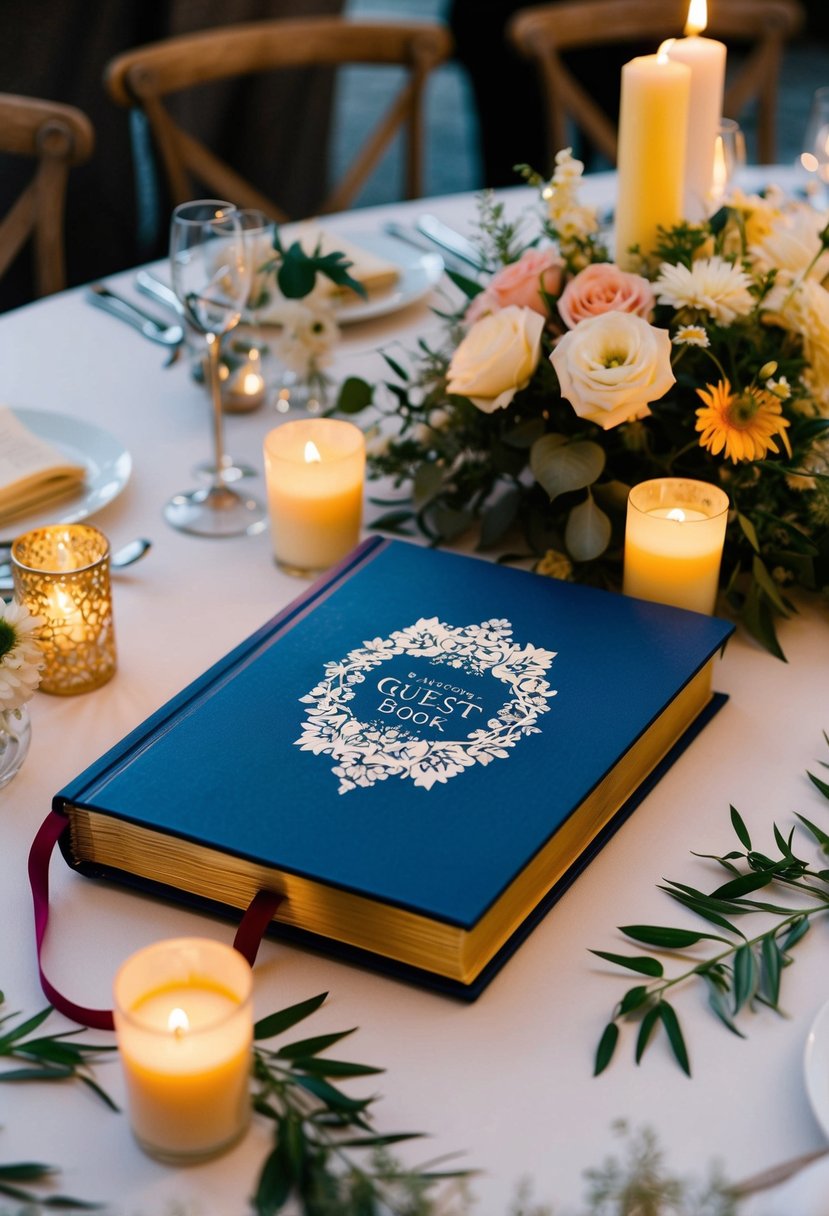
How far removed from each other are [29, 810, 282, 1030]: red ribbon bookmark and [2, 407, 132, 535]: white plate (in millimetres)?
421

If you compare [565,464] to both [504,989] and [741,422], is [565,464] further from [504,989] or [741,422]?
[504,989]

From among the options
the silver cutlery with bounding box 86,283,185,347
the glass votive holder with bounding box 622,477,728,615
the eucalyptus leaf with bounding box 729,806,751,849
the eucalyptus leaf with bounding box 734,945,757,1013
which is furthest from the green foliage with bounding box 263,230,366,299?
the eucalyptus leaf with bounding box 734,945,757,1013

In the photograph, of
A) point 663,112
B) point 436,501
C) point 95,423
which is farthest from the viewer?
point 95,423

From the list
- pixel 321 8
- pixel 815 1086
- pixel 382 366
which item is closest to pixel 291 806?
pixel 815 1086

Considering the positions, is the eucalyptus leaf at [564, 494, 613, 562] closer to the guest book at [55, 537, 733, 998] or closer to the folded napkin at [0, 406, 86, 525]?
the guest book at [55, 537, 733, 998]

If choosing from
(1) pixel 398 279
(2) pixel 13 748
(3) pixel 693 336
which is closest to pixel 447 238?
(1) pixel 398 279

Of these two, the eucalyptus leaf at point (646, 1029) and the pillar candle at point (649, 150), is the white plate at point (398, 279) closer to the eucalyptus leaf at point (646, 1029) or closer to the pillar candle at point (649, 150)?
the pillar candle at point (649, 150)

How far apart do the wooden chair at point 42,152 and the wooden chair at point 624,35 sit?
2.82 ft

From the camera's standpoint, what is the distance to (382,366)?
1546 millimetres

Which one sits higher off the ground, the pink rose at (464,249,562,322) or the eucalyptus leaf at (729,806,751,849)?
the pink rose at (464,249,562,322)

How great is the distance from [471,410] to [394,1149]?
68 centimetres

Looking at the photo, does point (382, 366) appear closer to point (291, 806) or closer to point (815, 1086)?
point (291, 806)

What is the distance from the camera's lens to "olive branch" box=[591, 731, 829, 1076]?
0.77m

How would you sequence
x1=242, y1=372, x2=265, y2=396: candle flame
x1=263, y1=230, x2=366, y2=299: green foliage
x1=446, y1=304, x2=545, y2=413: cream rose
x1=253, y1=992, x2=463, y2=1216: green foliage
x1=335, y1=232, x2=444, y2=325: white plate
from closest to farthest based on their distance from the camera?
1. x1=253, y1=992, x2=463, y2=1216: green foliage
2. x1=446, y1=304, x2=545, y2=413: cream rose
3. x1=263, y1=230, x2=366, y2=299: green foliage
4. x1=242, y1=372, x2=265, y2=396: candle flame
5. x1=335, y1=232, x2=444, y2=325: white plate
